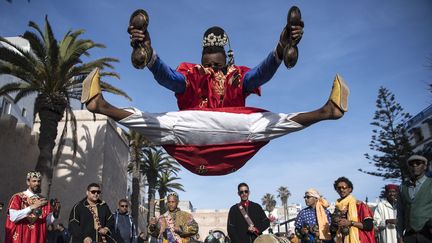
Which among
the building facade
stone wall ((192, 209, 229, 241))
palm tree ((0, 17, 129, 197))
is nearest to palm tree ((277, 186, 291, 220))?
stone wall ((192, 209, 229, 241))

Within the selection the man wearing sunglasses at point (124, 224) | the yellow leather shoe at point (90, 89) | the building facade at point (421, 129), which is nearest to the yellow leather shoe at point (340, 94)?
the yellow leather shoe at point (90, 89)

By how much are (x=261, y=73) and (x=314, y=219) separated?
443cm

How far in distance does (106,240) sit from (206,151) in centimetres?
324

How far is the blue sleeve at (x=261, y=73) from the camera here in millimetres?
3773

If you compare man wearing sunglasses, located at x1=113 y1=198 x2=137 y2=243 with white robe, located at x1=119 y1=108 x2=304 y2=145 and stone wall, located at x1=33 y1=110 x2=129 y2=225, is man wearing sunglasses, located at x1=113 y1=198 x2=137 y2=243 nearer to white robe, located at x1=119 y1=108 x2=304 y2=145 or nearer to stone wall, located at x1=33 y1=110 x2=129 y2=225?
white robe, located at x1=119 y1=108 x2=304 y2=145

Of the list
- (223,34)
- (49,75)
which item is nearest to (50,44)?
(49,75)

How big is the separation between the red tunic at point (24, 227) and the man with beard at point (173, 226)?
1.93m

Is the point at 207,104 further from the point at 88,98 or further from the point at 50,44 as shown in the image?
the point at 50,44

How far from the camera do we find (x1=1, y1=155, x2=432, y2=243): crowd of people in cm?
542

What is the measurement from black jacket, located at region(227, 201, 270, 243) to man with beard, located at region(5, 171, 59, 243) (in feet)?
10.6

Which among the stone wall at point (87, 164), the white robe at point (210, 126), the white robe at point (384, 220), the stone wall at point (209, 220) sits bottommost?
the stone wall at point (209, 220)

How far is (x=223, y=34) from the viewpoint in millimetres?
4598

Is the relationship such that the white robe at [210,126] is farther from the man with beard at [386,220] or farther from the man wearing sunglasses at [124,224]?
the man with beard at [386,220]

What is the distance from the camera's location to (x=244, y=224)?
687 cm
